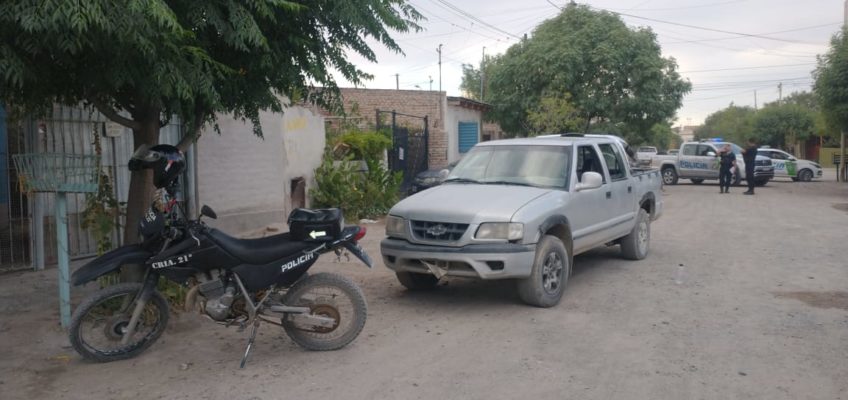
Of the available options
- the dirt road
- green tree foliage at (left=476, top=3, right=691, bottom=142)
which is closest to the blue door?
green tree foliage at (left=476, top=3, right=691, bottom=142)

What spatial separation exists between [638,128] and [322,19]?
77.8 feet

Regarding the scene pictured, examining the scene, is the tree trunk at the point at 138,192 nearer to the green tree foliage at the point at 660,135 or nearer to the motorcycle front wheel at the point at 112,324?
the motorcycle front wheel at the point at 112,324

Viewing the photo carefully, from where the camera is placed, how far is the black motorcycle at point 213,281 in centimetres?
545

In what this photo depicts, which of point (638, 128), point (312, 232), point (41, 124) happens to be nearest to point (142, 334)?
point (312, 232)

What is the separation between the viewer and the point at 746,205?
19.1m

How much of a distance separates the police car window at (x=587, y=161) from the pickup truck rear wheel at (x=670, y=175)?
868 inches

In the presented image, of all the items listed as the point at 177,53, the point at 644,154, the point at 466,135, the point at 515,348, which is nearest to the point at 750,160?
the point at 466,135

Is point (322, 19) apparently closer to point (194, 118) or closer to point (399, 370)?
point (194, 118)

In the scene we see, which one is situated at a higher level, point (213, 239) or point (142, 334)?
point (213, 239)

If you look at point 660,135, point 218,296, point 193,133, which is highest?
point 660,135

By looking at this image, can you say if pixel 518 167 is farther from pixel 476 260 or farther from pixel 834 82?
pixel 834 82

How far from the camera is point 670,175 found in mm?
29703

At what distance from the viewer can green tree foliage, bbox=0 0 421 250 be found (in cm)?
453

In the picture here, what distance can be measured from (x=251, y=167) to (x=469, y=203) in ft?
19.6
